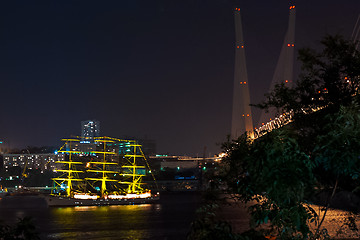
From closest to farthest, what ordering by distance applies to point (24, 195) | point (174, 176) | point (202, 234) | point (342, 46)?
point (202, 234) < point (342, 46) < point (24, 195) < point (174, 176)

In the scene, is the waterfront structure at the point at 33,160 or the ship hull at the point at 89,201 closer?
the ship hull at the point at 89,201

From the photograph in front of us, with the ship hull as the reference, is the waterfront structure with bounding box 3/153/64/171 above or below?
above

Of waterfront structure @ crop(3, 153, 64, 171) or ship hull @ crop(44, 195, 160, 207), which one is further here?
waterfront structure @ crop(3, 153, 64, 171)

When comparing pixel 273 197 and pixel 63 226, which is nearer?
pixel 273 197

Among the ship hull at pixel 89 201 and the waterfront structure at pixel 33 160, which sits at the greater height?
the waterfront structure at pixel 33 160

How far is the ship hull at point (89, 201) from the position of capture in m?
80.7

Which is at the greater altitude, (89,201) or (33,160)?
(33,160)

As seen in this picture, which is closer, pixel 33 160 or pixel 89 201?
pixel 89 201

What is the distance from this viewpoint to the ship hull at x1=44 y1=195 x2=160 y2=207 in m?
80.7

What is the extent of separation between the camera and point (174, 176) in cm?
15388

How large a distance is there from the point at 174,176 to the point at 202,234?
148 m

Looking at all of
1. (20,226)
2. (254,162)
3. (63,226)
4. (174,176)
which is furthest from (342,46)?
(174,176)

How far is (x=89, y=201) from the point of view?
278 feet

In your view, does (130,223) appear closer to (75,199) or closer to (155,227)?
(155,227)
